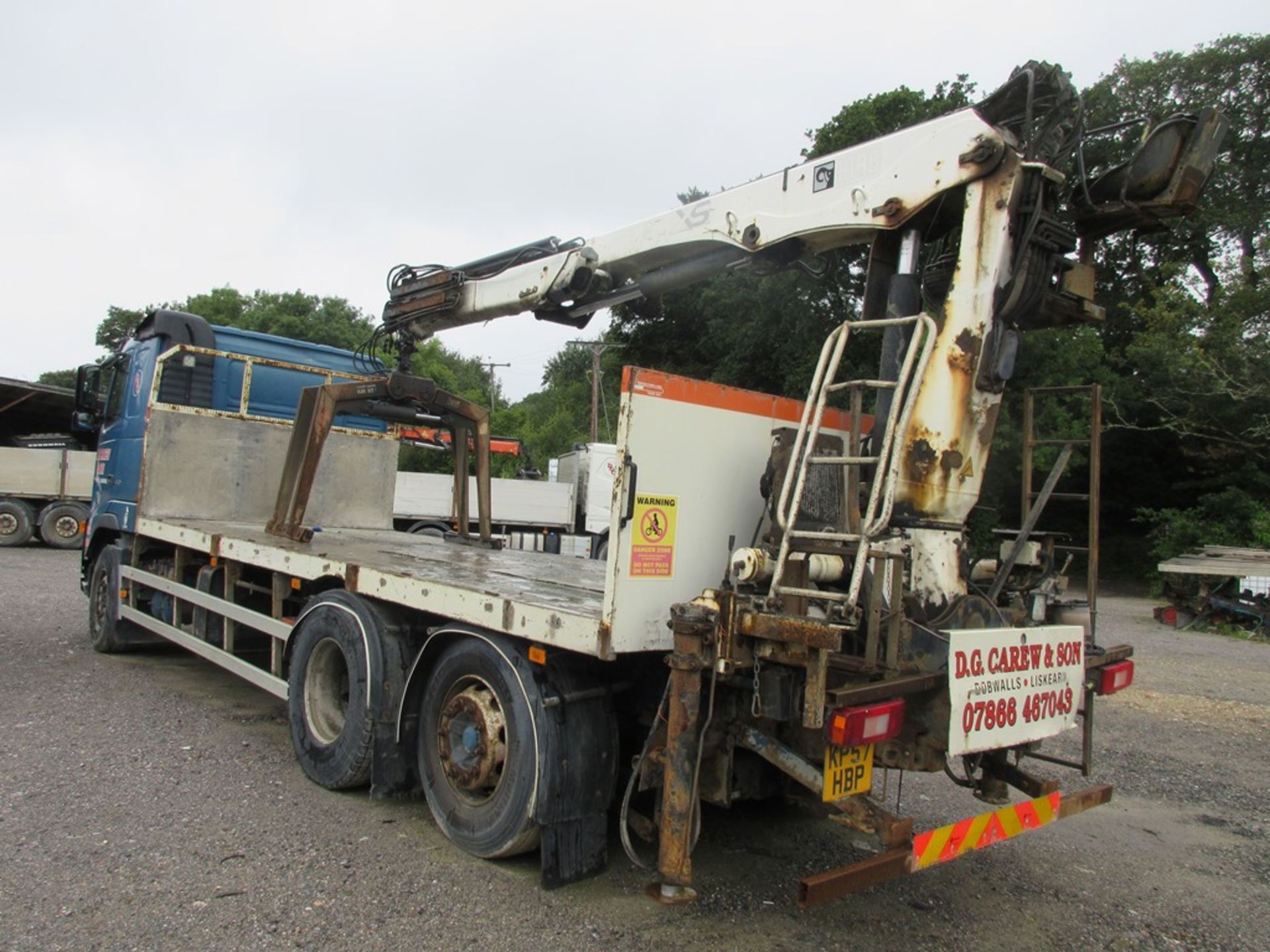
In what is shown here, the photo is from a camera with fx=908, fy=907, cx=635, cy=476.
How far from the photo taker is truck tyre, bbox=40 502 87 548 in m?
19.0

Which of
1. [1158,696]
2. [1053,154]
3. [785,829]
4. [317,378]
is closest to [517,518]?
[317,378]

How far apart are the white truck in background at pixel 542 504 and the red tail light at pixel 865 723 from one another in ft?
42.4

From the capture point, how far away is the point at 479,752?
12.8 ft

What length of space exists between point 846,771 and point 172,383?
6937 mm

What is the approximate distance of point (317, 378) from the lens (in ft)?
28.9

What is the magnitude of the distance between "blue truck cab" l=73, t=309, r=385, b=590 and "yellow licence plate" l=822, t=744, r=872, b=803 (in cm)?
617

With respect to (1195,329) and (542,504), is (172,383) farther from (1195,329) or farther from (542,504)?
(1195,329)

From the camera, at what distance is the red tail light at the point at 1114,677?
12.9ft

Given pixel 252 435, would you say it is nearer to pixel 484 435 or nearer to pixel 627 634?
pixel 484 435

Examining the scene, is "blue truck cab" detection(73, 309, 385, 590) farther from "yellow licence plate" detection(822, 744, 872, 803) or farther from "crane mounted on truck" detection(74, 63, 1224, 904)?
"yellow licence plate" detection(822, 744, 872, 803)

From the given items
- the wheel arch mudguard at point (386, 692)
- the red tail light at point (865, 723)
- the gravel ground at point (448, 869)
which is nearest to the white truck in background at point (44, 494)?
the gravel ground at point (448, 869)

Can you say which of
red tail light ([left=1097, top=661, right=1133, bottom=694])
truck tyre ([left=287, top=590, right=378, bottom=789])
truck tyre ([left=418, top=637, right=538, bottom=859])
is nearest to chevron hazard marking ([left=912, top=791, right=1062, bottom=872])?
red tail light ([left=1097, top=661, right=1133, bottom=694])

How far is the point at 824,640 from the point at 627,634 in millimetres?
764

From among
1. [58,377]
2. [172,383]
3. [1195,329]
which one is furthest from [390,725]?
[58,377]
